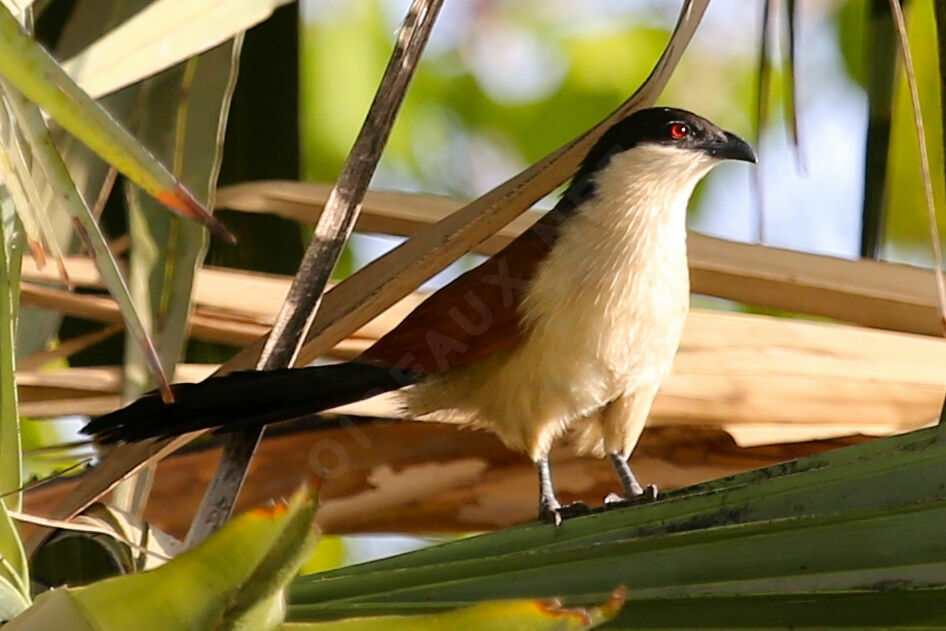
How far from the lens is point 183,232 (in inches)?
51.9

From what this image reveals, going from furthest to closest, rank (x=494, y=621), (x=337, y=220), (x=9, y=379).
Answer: (x=337, y=220)
(x=9, y=379)
(x=494, y=621)

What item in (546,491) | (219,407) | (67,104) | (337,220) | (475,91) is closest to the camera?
(67,104)

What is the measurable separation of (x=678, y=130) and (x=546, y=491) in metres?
0.62

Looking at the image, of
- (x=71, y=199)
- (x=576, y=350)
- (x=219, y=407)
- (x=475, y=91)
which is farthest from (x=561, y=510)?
(x=475, y=91)

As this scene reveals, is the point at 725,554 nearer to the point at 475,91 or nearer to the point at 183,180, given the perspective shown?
the point at 183,180

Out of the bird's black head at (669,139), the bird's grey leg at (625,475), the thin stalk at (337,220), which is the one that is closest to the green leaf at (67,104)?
the thin stalk at (337,220)

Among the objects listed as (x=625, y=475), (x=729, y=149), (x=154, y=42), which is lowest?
(x=625, y=475)

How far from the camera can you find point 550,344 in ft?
5.07

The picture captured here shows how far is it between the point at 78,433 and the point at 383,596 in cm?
60

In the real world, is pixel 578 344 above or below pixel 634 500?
above

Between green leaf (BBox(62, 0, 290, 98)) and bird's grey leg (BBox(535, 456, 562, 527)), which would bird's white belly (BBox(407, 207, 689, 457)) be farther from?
green leaf (BBox(62, 0, 290, 98))

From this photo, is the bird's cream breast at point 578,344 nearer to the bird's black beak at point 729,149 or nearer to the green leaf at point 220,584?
the bird's black beak at point 729,149

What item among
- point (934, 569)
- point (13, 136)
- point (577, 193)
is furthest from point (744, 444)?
point (13, 136)

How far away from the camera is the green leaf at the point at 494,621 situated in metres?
0.47
